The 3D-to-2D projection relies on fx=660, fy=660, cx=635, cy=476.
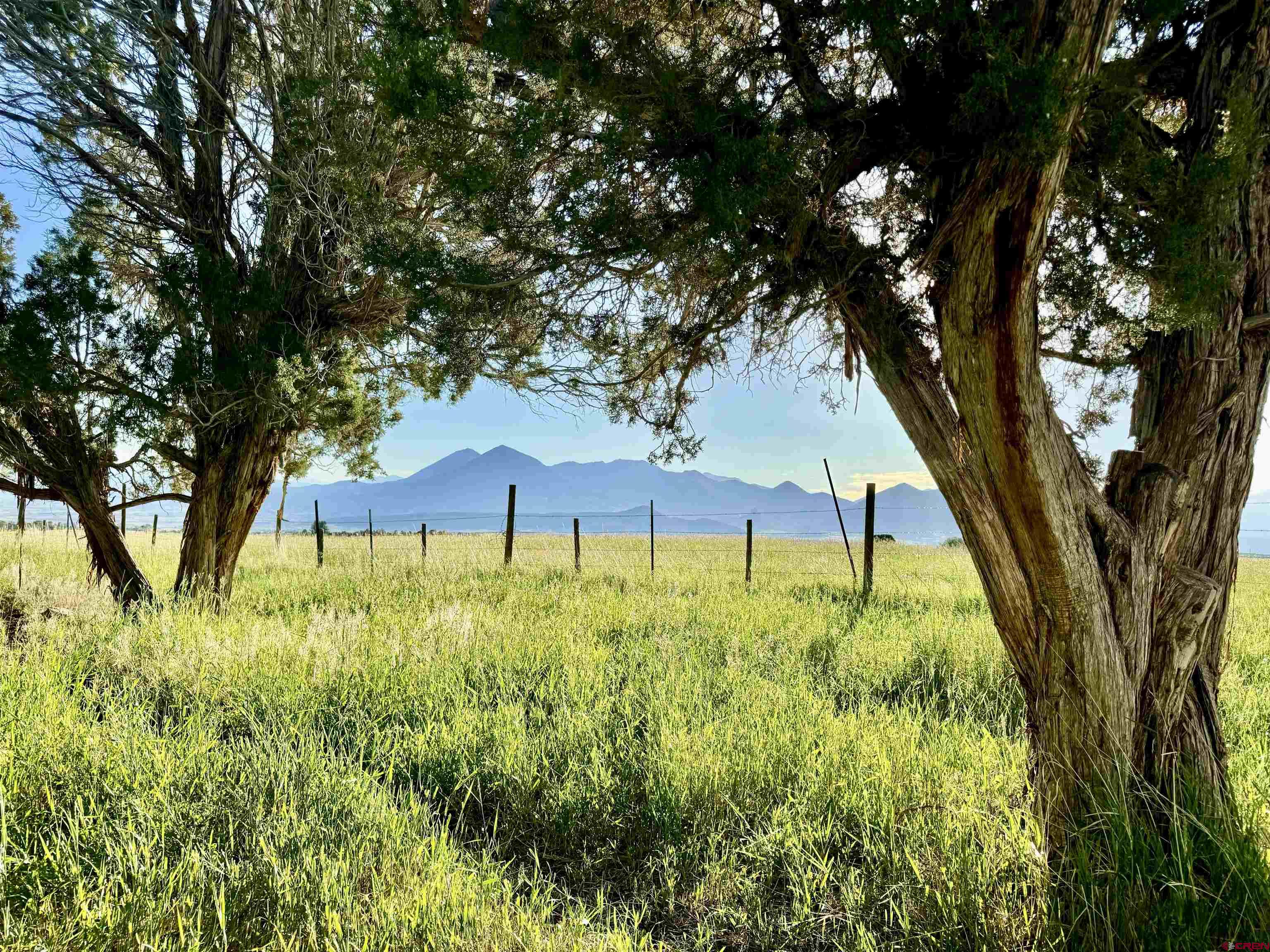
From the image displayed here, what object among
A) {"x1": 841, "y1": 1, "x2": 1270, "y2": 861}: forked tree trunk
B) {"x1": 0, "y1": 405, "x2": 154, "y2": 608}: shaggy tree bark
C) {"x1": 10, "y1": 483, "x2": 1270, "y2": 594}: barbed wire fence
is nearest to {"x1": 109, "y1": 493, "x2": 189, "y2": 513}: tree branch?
{"x1": 0, "y1": 405, "x2": 154, "y2": 608}: shaggy tree bark

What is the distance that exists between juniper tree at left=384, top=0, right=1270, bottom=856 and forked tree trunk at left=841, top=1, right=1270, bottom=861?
11 millimetres

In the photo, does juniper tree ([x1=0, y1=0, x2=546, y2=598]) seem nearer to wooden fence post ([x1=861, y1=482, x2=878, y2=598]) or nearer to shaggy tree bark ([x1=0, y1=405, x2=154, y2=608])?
shaggy tree bark ([x1=0, y1=405, x2=154, y2=608])

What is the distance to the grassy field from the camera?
251 centimetres

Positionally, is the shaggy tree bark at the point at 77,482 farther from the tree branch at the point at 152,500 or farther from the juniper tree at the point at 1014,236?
the juniper tree at the point at 1014,236

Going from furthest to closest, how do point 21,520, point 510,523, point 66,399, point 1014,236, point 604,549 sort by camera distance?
point 604,549 → point 21,520 → point 510,523 → point 66,399 → point 1014,236

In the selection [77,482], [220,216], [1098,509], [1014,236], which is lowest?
[1098,509]

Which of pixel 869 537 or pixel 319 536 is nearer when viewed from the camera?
pixel 869 537

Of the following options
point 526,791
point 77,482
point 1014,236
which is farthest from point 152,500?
point 1014,236

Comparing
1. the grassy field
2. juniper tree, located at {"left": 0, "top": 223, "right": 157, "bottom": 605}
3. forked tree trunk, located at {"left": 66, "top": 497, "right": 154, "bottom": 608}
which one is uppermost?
juniper tree, located at {"left": 0, "top": 223, "right": 157, "bottom": 605}

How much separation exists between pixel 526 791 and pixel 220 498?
269 inches

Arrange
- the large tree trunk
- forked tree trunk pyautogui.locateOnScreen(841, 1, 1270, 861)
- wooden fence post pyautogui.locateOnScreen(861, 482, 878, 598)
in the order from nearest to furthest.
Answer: forked tree trunk pyautogui.locateOnScreen(841, 1, 1270, 861), the large tree trunk, wooden fence post pyautogui.locateOnScreen(861, 482, 878, 598)

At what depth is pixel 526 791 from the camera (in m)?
3.61

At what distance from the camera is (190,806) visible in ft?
9.93

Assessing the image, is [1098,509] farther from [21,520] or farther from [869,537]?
[21,520]
